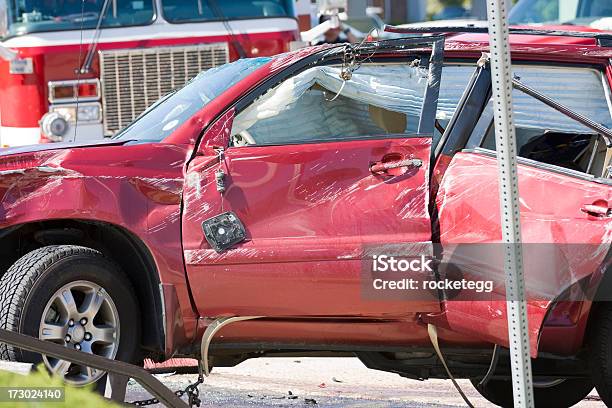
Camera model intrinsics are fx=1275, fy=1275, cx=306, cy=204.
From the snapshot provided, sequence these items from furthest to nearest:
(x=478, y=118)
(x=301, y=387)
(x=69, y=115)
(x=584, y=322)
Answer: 1. (x=69, y=115)
2. (x=301, y=387)
3. (x=478, y=118)
4. (x=584, y=322)

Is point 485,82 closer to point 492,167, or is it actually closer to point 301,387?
point 492,167

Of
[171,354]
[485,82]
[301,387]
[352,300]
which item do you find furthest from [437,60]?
[301,387]

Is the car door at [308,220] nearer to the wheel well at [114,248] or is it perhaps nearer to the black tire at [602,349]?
the wheel well at [114,248]

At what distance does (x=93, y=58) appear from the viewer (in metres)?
10.9

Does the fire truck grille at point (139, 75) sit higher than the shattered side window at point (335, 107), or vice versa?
the shattered side window at point (335, 107)

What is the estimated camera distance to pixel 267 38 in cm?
1143

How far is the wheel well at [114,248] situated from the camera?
5586 millimetres

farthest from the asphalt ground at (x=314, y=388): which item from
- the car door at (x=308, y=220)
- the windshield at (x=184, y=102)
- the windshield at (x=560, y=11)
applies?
the windshield at (x=560, y=11)

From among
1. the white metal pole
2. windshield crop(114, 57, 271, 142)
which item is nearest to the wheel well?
windshield crop(114, 57, 271, 142)

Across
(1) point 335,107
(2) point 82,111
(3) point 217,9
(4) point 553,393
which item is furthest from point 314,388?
(3) point 217,9

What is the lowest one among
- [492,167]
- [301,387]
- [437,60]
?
[301,387]

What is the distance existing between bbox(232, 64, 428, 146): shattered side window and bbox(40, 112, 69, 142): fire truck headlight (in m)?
5.19

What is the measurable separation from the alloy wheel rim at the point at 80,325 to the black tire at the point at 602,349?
6.69 feet

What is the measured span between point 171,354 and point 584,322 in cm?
176
